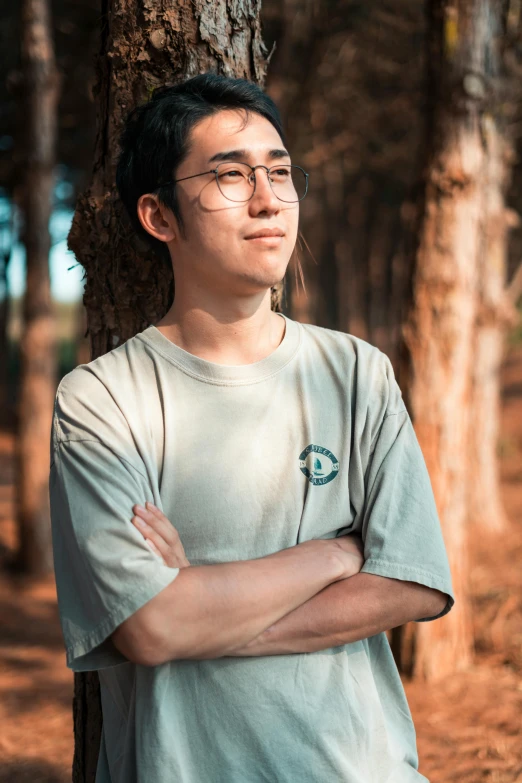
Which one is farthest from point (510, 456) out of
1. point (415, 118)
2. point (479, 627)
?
point (479, 627)

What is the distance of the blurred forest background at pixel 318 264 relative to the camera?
2.64 metres

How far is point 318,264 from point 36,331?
2.94 meters

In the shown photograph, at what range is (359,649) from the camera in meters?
2.09

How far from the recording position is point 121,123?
2.59 meters

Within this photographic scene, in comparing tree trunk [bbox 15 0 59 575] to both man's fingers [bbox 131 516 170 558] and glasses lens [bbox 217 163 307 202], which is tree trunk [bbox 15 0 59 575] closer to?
glasses lens [bbox 217 163 307 202]

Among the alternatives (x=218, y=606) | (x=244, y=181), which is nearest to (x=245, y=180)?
(x=244, y=181)

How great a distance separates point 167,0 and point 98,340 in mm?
1052

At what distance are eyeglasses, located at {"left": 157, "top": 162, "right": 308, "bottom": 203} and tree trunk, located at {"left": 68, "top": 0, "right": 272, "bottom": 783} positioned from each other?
0.51 metres

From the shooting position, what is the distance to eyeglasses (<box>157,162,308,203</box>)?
6.82 ft

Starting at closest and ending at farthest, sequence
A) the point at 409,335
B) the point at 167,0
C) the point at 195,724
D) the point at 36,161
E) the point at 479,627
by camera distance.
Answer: the point at 195,724
the point at 167,0
the point at 409,335
the point at 479,627
the point at 36,161

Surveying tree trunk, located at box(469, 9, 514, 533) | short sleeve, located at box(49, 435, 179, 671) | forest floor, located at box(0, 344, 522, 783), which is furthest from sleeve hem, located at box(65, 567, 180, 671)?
tree trunk, located at box(469, 9, 514, 533)

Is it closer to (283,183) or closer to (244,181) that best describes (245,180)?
(244,181)

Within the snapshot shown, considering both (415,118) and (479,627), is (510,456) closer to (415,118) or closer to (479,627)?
(415,118)

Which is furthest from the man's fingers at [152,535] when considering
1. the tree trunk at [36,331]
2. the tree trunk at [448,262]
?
the tree trunk at [36,331]
